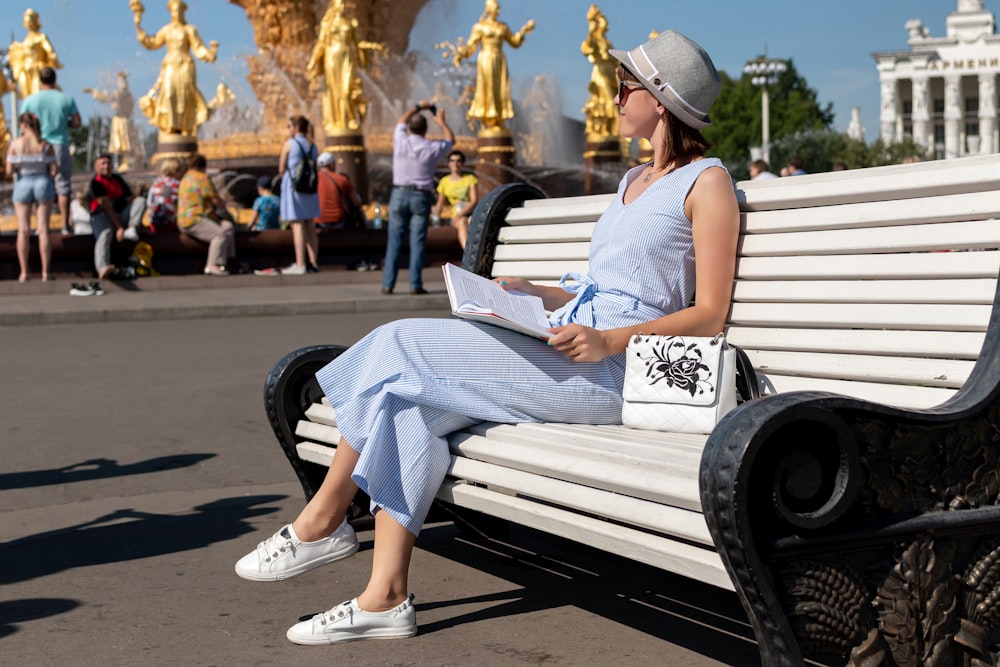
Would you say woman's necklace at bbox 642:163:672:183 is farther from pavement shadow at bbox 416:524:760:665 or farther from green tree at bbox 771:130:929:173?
green tree at bbox 771:130:929:173

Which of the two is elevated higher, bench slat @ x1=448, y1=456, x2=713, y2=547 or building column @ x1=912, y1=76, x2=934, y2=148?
building column @ x1=912, y1=76, x2=934, y2=148

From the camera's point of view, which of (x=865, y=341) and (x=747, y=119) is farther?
(x=747, y=119)

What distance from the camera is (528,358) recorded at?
3629mm

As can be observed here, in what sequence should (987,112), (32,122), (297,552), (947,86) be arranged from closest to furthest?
1. (297,552)
2. (32,122)
3. (987,112)
4. (947,86)

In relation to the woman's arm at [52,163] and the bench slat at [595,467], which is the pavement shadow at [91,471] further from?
the woman's arm at [52,163]

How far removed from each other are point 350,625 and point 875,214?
5.24 ft

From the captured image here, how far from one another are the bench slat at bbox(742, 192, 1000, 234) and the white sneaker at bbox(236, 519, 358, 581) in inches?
53.7

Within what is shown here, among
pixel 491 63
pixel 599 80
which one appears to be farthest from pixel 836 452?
pixel 599 80

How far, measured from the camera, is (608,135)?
3119 centimetres

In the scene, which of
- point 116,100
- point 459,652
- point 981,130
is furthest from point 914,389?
point 981,130

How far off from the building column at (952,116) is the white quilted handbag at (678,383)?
117389 millimetres

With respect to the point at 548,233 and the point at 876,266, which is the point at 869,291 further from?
the point at 548,233

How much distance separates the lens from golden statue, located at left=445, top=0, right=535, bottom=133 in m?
25.3

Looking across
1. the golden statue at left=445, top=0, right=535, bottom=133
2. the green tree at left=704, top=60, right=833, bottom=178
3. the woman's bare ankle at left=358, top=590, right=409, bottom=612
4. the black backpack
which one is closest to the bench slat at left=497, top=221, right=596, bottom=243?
the woman's bare ankle at left=358, top=590, right=409, bottom=612
